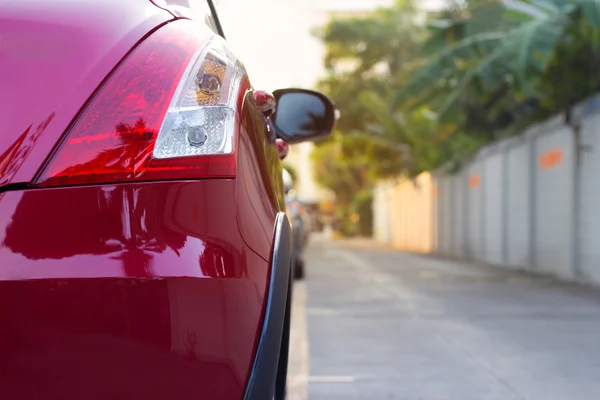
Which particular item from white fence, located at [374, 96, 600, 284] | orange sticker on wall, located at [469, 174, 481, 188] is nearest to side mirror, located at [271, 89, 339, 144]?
white fence, located at [374, 96, 600, 284]

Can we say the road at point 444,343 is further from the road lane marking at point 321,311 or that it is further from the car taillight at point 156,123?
the car taillight at point 156,123

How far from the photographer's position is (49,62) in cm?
177

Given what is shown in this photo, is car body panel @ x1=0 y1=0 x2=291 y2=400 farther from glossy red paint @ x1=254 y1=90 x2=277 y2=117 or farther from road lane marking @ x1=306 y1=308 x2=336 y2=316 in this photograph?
road lane marking @ x1=306 y1=308 x2=336 y2=316

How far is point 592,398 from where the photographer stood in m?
4.31

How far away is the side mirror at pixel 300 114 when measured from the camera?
3053mm

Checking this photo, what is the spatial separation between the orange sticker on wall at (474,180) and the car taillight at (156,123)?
1902 centimetres

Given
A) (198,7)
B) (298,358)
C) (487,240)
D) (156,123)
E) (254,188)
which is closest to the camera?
(156,123)

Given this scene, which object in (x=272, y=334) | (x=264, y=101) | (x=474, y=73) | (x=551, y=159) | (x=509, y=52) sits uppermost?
(x=509, y=52)

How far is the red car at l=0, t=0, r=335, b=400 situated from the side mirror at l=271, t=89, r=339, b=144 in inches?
42.9

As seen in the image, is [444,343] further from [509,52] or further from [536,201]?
[536,201]

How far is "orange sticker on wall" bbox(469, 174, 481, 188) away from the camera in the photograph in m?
20.6

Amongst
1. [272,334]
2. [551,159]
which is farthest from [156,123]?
[551,159]

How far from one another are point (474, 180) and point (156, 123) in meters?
19.8

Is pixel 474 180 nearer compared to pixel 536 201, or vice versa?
pixel 536 201
